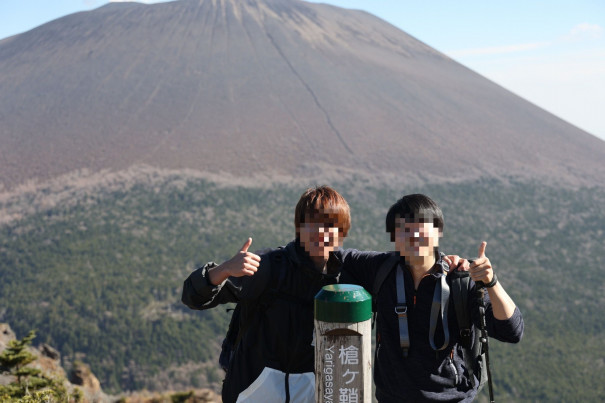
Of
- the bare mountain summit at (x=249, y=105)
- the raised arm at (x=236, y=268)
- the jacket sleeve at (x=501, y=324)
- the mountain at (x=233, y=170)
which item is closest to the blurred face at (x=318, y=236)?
the raised arm at (x=236, y=268)

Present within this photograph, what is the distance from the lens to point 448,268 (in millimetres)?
3086

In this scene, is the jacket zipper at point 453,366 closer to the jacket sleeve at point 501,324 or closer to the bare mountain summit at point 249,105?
the jacket sleeve at point 501,324

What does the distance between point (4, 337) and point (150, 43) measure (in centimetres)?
8023

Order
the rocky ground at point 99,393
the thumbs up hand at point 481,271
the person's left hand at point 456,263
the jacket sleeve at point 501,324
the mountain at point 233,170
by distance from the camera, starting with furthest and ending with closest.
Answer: the mountain at point 233,170, the rocky ground at point 99,393, the person's left hand at point 456,263, the jacket sleeve at point 501,324, the thumbs up hand at point 481,271

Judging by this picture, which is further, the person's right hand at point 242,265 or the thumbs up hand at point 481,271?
the person's right hand at point 242,265

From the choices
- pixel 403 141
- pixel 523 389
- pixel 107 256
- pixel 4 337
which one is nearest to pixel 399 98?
pixel 403 141

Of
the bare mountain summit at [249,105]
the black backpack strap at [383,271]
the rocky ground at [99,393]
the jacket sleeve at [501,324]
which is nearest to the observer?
the jacket sleeve at [501,324]

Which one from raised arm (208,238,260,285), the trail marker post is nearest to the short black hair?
the trail marker post

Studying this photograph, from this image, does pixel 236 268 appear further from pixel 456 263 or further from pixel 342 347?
pixel 456 263

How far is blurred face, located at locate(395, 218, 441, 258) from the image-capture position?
10.1 feet

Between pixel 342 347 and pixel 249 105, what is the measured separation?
256ft

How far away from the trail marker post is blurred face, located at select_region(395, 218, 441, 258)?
1.80ft

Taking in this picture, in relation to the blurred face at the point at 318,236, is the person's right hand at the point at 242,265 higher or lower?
lower

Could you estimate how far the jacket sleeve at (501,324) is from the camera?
291 centimetres
